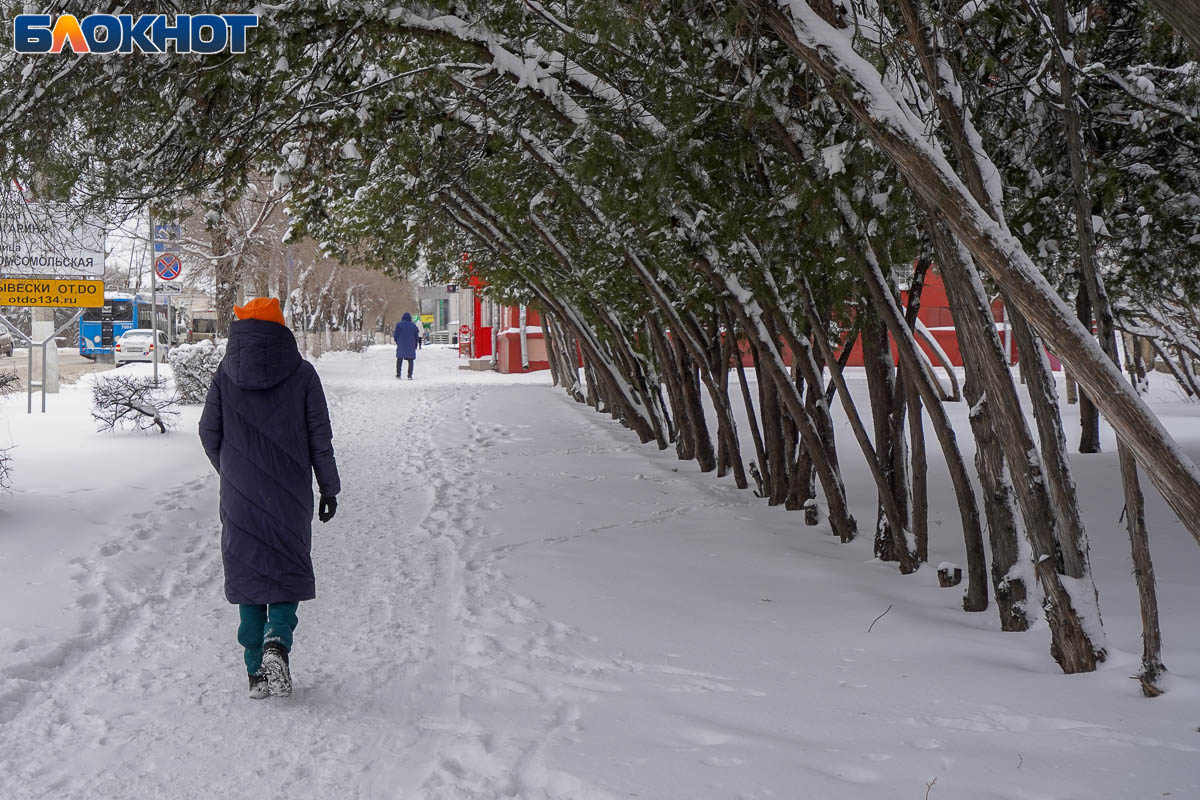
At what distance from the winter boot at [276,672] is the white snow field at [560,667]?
7 centimetres

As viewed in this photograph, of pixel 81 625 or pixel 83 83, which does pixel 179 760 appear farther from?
pixel 83 83

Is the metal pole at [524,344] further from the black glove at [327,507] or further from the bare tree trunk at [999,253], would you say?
the bare tree trunk at [999,253]

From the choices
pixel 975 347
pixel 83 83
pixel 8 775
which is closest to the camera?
pixel 8 775

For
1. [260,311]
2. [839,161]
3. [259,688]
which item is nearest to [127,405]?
[260,311]

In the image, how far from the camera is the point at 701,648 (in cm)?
538

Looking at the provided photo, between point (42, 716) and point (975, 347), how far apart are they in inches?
170

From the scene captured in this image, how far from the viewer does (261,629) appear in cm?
459

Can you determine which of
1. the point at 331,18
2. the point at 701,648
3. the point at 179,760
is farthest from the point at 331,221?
the point at 179,760

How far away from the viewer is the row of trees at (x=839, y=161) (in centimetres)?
479

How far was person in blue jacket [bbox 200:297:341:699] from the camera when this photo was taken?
4543 mm

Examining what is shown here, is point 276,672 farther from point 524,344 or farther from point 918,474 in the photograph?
point 524,344

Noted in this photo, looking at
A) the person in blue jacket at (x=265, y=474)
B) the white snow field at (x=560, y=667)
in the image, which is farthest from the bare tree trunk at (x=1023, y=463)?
the person in blue jacket at (x=265, y=474)

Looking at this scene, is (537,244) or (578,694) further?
(537,244)

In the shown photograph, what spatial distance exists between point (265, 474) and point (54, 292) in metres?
12.2
